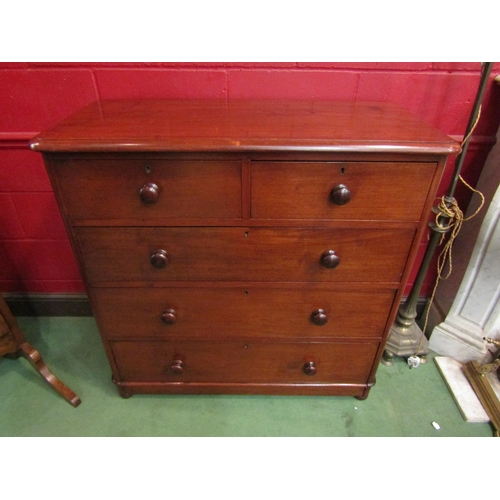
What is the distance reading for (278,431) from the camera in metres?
1.34

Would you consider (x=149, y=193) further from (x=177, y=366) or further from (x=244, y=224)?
(x=177, y=366)

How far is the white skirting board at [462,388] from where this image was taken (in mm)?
1396

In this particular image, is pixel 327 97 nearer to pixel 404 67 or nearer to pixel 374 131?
pixel 404 67

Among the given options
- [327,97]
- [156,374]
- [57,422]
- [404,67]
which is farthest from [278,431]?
[404,67]

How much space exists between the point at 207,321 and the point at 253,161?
626 millimetres

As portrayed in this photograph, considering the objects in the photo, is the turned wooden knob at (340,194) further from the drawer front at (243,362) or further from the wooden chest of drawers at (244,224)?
the drawer front at (243,362)

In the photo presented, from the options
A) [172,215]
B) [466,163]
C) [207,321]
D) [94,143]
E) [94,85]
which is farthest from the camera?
[466,163]

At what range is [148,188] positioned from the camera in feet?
3.01

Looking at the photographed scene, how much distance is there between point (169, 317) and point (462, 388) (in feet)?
4.47

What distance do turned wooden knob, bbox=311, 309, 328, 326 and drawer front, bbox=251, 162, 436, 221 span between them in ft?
1.21

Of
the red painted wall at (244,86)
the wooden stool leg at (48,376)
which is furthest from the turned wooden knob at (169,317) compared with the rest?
the red painted wall at (244,86)

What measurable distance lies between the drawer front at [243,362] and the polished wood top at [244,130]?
767 mm

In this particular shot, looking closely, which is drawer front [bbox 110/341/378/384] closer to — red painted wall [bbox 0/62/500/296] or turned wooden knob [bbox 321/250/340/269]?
turned wooden knob [bbox 321/250/340/269]

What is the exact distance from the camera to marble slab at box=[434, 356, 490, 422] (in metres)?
1.39
